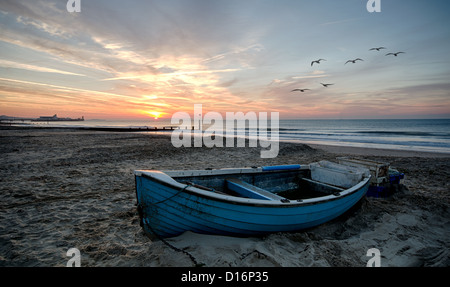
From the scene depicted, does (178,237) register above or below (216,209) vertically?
below

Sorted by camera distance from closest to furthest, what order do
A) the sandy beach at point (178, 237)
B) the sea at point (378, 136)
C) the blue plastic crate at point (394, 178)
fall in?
the sandy beach at point (178, 237)
the blue plastic crate at point (394, 178)
the sea at point (378, 136)

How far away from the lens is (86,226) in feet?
15.7

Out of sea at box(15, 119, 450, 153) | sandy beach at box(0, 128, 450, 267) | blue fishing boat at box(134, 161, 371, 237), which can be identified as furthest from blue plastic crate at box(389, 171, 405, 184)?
sea at box(15, 119, 450, 153)

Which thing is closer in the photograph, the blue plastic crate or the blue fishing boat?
the blue fishing boat

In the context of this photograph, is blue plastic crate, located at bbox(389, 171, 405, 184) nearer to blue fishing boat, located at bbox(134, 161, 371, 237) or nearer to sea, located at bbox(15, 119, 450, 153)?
blue fishing boat, located at bbox(134, 161, 371, 237)

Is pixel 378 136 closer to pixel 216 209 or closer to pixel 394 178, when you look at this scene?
pixel 394 178

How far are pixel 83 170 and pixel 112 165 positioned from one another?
4.72 ft

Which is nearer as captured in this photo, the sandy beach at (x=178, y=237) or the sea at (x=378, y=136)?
the sandy beach at (x=178, y=237)

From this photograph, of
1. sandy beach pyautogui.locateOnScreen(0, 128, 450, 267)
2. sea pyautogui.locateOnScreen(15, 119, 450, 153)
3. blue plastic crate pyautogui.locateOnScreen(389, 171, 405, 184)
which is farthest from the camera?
sea pyautogui.locateOnScreen(15, 119, 450, 153)

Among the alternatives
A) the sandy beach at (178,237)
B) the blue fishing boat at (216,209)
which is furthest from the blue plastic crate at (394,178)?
the blue fishing boat at (216,209)

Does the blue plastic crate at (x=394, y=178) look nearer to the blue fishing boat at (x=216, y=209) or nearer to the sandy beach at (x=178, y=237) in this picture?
the sandy beach at (x=178, y=237)

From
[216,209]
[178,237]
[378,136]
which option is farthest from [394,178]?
[378,136]

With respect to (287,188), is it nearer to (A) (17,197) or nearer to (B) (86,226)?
(B) (86,226)

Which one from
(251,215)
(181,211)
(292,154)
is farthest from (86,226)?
(292,154)
